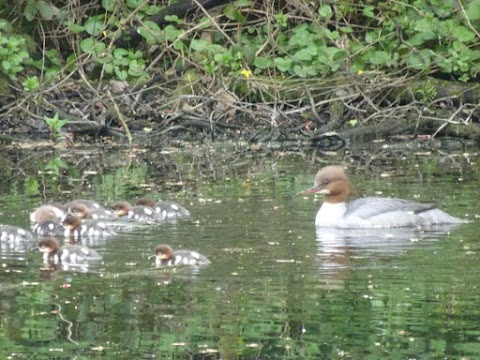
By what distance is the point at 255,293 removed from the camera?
9.52 m

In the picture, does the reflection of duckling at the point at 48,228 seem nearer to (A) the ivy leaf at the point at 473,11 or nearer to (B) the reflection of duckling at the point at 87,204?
(B) the reflection of duckling at the point at 87,204

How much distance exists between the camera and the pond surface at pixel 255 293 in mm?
8219

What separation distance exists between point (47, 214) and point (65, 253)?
2.00m

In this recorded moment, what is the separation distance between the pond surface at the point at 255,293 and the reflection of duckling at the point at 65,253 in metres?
0.15

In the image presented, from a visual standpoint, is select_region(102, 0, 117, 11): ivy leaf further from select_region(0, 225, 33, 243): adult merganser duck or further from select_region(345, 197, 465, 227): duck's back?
select_region(0, 225, 33, 243): adult merganser duck

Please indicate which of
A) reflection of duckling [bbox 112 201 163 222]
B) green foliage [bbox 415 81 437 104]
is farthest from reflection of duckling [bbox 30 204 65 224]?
green foliage [bbox 415 81 437 104]

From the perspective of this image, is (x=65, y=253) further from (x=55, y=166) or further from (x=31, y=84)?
(x=31, y=84)

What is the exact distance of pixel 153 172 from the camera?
16.4 meters

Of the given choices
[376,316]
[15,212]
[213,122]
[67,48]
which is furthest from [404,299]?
[67,48]

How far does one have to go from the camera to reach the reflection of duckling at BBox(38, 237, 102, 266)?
10695 millimetres

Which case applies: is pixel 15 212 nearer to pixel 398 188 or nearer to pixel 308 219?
pixel 308 219

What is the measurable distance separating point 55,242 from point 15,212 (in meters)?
2.40

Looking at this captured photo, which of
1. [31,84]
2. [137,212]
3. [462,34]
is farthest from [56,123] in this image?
[137,212]

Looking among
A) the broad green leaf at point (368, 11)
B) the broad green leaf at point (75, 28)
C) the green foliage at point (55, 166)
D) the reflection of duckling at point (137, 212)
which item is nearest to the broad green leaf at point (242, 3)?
the broad green leaf at point (368, 11)
